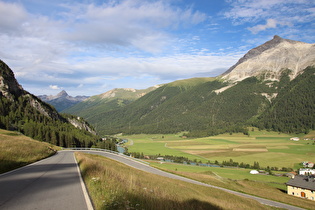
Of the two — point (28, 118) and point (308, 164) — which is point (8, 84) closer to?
point (28, 118)

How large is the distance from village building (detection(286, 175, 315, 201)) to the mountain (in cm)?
8930

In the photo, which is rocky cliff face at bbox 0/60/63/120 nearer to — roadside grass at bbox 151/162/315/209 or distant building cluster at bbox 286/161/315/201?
roadside grass at bbox 151/162/315/209

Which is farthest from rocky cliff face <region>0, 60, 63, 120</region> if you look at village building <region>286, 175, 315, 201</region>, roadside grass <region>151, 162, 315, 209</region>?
village building <region>286, 175, 315, 201</region>

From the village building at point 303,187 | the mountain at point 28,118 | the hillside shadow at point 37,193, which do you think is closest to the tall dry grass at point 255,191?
the village building at point 303,187

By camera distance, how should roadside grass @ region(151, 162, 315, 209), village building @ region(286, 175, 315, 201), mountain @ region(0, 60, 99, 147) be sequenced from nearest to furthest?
roadside grass @ region(151, 162, 315, 209), village building @ region(286, 175, 315, 201), mountain @ region(0, 60, 99, 147)

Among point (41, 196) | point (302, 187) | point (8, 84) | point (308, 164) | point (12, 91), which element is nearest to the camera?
point (41, 196)

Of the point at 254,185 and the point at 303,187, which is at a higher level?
the point at 254,185

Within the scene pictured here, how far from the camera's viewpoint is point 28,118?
114 meters

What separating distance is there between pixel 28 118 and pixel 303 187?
412 feet

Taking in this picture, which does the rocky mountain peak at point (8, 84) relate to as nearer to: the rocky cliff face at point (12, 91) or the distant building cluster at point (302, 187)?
the rocky cliff face at point (12, 91)

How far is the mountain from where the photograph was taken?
9319cm

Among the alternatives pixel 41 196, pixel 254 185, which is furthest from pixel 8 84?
pixel 41 196

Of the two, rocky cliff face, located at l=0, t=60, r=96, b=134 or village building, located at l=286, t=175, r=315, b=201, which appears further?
rocky cliff face, located at l=0, t=60, r=96, b=134

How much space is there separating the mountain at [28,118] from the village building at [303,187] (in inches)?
3516
